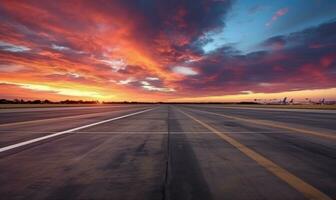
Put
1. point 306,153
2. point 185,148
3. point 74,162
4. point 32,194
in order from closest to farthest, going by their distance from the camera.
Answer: point 32,194 < point 74,162 < point 306,153 < point 185,148

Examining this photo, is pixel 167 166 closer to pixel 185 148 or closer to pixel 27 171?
pixel 185 148

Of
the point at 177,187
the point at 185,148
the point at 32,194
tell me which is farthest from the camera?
the point at 185,148

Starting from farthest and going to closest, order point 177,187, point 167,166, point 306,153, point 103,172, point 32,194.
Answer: point 306,153 → point 167,166 → point 103,172 → point 177,187 → point 32,194

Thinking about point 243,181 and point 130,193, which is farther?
point 243,181

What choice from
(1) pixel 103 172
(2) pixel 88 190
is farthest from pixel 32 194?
(1) pixel 103 172

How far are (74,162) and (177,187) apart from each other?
2511 millimetres

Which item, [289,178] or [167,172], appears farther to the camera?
[167,172]

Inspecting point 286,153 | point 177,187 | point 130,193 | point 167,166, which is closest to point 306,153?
point 286,153

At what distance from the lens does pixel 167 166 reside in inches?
183

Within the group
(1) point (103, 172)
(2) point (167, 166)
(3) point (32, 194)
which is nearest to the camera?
(3) point (32, 194)

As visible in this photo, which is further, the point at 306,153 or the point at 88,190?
the point at 306,153

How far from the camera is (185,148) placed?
652cm

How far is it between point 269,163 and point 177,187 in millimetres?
A: 2367

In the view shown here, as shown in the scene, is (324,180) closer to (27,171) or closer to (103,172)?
(103,172)
